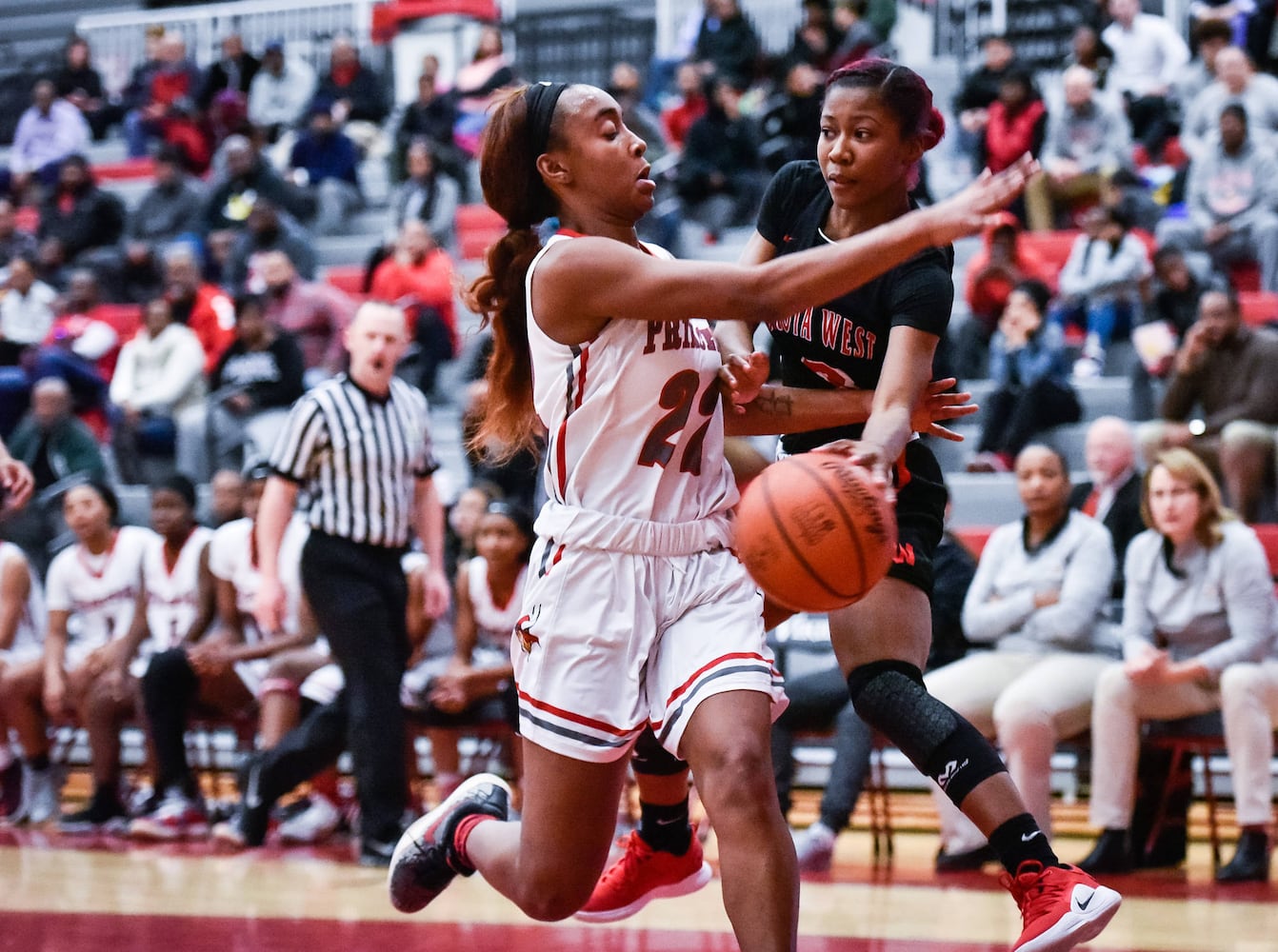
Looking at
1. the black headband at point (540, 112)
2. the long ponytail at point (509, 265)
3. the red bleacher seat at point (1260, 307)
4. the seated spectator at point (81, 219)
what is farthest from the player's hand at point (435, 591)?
the seated spectator at point (81, 219)

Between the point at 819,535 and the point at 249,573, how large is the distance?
5345mm

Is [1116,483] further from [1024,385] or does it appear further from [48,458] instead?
[48,458]

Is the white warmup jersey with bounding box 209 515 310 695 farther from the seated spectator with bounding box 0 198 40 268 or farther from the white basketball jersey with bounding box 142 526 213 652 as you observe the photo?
the seated spectator with bounding box 0 198 40 268

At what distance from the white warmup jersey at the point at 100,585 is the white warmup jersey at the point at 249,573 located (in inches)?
21.3

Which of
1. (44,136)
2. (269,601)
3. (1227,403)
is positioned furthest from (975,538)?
(44,136)

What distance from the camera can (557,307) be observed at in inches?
134

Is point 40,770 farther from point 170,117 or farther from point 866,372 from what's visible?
point 170,117

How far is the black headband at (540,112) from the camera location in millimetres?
3512

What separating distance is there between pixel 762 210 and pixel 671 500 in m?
0.89

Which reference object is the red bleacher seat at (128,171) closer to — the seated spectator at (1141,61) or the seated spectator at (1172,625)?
the seated spectator at (1141,61)

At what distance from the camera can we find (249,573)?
315 inches

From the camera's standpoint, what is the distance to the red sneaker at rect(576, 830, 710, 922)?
4.12m

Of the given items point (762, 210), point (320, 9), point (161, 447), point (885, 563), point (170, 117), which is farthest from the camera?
point (320, 9)

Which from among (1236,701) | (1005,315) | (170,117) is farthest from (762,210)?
(170,117)
